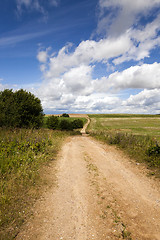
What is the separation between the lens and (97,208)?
4.93 metres

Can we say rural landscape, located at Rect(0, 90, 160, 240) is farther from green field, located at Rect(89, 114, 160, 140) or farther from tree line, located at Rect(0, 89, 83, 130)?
green field, located at Rect(89, 114, 160, 140)

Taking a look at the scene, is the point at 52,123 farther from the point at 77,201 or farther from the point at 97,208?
the point at 97,208

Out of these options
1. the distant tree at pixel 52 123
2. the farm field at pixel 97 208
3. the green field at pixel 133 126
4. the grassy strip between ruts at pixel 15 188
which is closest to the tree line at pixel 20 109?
the distant tree at pixel 52 123

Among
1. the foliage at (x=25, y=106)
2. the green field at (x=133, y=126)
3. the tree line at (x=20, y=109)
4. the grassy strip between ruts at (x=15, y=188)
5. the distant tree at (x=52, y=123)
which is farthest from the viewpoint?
the distant tree at (x=52, y=123)

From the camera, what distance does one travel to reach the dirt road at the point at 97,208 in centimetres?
383

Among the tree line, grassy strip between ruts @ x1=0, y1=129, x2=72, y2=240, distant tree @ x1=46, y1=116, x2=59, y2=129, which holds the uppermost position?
the tree line

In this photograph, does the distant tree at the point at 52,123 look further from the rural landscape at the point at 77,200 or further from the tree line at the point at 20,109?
the rural landscape at the point at 77,200

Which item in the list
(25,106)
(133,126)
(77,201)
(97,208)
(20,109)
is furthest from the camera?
(133,126)

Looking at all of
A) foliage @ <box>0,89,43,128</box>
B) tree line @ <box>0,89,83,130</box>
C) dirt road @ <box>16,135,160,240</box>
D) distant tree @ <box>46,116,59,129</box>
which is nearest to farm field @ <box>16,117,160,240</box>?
dirt road @ <box>16,135,160,240</box>

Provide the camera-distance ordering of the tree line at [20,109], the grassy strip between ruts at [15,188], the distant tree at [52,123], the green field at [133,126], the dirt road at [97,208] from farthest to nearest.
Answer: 1. the distant tree at [52,123]
2. the green field at [133,126]
3. the tree line at [20,109]
4. the grassy strip between ruts at [15,188]
5. the dirt road at [97,208]

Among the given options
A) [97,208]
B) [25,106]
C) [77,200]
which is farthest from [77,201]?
[25,106]

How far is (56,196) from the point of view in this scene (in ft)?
18.3

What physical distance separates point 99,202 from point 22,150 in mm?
6605

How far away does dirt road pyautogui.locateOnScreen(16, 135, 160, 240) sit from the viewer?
3.83 meters
